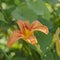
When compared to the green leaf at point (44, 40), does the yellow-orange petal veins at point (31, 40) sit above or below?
above

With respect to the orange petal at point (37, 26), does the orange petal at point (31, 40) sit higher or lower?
lower

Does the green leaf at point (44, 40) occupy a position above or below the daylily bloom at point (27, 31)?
below

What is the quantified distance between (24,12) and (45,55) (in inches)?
7.9

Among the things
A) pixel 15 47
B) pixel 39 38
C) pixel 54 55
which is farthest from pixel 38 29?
pixel 15 47

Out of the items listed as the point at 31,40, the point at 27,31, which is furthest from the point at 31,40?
the point at 27,31

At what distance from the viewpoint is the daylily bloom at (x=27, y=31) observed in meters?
0.89

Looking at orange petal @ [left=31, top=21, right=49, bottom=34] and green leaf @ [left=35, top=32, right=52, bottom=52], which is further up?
orange petal @ [left=31, top=21, right=49, bottom=34]

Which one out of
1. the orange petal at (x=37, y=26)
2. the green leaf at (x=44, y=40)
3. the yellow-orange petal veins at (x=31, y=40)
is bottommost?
the green leaf at (x=44, y=40)

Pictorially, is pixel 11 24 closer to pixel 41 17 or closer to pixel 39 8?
pixel 41 17

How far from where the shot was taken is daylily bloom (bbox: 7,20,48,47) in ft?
2.92

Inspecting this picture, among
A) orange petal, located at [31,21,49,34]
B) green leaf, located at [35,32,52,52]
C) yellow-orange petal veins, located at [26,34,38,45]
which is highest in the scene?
orange petal, located at [31,21,49,34]

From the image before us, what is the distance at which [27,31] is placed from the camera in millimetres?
968

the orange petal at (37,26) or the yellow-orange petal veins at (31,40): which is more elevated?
the orange petal at (37,26)

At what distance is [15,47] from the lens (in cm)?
143
